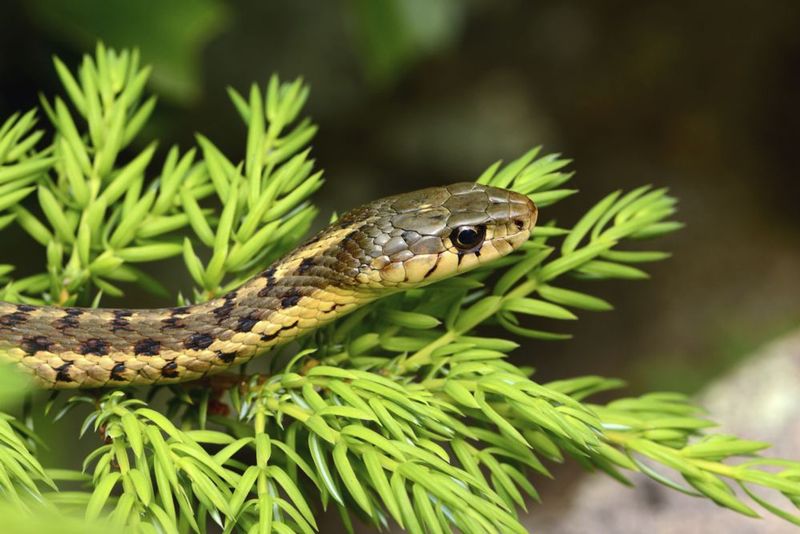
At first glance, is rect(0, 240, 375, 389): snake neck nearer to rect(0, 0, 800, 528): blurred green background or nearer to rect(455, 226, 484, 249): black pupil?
rect(455, 226, 484, 249): black pupil

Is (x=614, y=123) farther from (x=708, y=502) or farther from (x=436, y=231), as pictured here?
(x=436, y=231)

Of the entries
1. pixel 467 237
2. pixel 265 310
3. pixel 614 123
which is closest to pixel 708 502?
pixel 467 237

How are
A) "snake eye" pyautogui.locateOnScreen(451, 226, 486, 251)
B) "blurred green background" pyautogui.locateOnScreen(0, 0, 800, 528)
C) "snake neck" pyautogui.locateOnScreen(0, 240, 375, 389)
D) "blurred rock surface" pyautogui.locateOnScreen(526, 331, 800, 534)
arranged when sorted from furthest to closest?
"blurred green background" pyautogui.locateOnScreen(0, 0, 800, 528) < "blurred rock surface" pyautogui.locateOnScreen(526, 331, 800, 534) < "snake eye" pyautogui.locateOnScreen(451, 226, 486, 251) < "snake neck" pyautogui.locateOnScreen(0, 240, 375, 389)

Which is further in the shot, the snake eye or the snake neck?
the snake eye

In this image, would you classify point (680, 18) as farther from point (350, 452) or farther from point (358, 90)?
point (350, 452)

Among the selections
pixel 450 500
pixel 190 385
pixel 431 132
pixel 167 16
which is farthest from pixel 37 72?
pixel 450 500

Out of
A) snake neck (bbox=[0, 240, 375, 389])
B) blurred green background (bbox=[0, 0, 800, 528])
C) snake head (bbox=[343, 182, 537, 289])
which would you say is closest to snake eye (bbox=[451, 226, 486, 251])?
snake head (bbox=[343, 182, 537, 289])

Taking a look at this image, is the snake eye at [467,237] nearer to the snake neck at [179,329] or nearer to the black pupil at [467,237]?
the black pupil at [467,237]

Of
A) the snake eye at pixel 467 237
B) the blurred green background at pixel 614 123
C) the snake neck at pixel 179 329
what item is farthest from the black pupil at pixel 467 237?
the blurred green background at pixel 614 123
